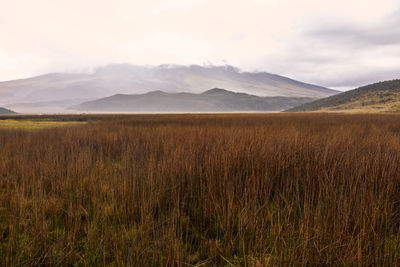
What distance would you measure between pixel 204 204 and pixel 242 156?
134cm

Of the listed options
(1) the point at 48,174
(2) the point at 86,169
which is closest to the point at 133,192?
(2) the point at 86,169

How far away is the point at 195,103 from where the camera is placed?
175m

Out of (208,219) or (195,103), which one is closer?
(208,219)

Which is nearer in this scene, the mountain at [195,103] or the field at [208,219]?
the field at [208,219]

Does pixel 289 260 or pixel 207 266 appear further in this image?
pixel 207 266

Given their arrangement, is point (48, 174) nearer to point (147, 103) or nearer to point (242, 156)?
point (242, 156)

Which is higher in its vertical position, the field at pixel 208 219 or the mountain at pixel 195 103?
the mountain at pixel 195 103

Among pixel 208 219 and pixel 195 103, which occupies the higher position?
pixel 195 103

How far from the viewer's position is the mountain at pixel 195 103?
163 m

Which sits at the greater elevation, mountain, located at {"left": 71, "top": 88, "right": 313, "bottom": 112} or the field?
mountain, located at {"left": 71, "top": 88, "right": 313, "bottom": 112}

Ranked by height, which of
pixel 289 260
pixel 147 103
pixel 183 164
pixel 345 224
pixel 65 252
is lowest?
pixel 65 252

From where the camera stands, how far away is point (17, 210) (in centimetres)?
231

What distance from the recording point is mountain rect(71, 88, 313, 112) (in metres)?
163

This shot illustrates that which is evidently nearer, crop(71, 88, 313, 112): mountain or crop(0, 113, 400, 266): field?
crop(0, 113, 400, 266): field
